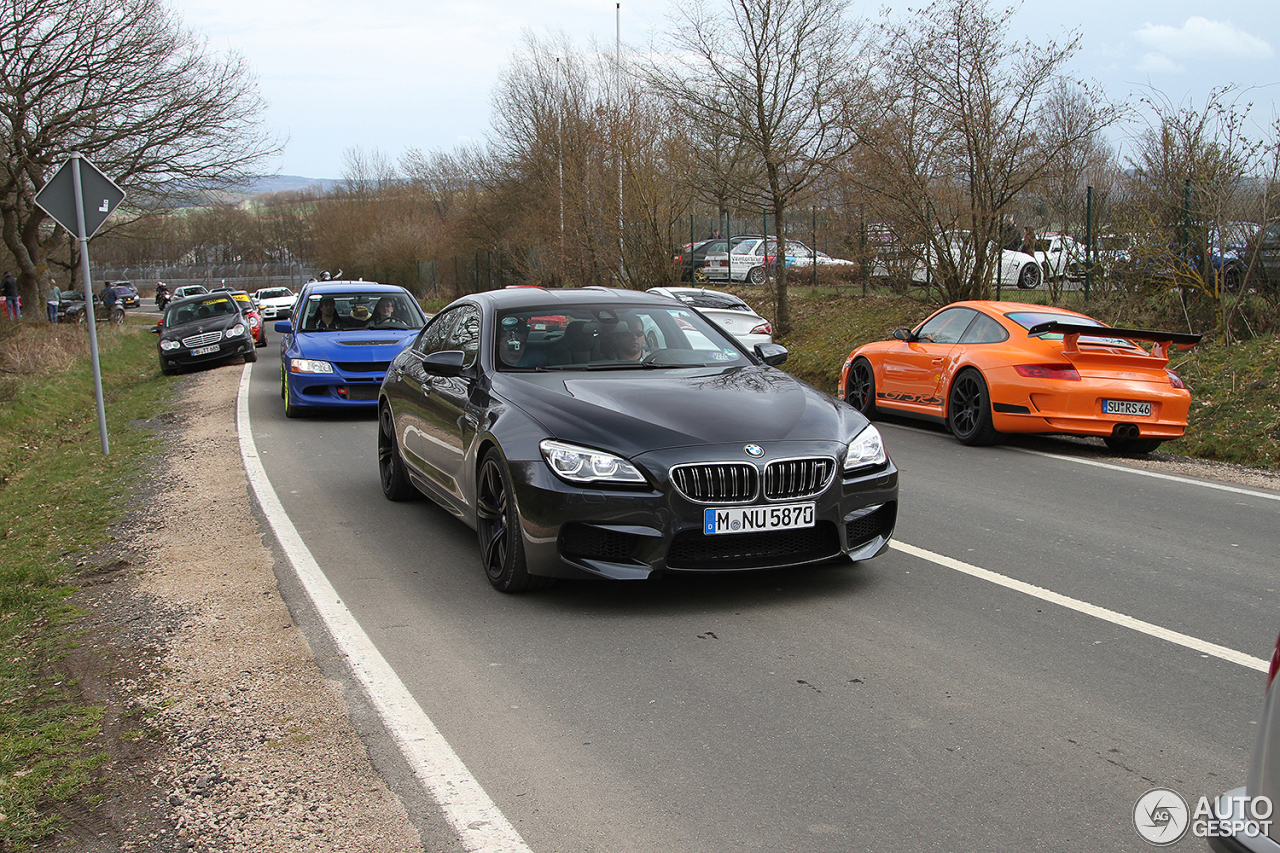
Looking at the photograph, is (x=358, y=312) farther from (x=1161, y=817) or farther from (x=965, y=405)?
(x=1161, y=817)

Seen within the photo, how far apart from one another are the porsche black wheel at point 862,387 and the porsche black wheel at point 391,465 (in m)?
6.18

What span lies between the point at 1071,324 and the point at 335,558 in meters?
7.04

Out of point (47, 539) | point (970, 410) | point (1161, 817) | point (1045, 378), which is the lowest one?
point (1161, 817)

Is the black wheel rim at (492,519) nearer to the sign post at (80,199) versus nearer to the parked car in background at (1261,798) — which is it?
the parked car in background at (1261,798)

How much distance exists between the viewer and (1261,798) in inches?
81.8

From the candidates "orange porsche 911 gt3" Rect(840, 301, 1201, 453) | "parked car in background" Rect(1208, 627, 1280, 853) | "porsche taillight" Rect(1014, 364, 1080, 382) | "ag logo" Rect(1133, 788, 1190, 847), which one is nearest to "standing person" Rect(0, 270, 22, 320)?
"orange porsche 911 gt3" Rect(840, 301, 1201, 453)

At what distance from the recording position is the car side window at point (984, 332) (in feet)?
35.6

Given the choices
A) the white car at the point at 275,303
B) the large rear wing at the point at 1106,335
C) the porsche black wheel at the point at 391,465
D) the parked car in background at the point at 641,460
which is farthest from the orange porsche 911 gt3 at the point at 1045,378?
the white car at the point at 275,303

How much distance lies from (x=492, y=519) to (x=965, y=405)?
6.82 metres

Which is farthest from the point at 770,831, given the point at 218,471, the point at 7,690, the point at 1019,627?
the point at 218,471

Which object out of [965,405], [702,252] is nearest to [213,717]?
Result: [965,405]

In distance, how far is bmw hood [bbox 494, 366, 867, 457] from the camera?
17.1ft

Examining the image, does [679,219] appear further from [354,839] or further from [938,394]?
[354,839]

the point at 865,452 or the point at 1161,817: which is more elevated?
the point at 865,452
